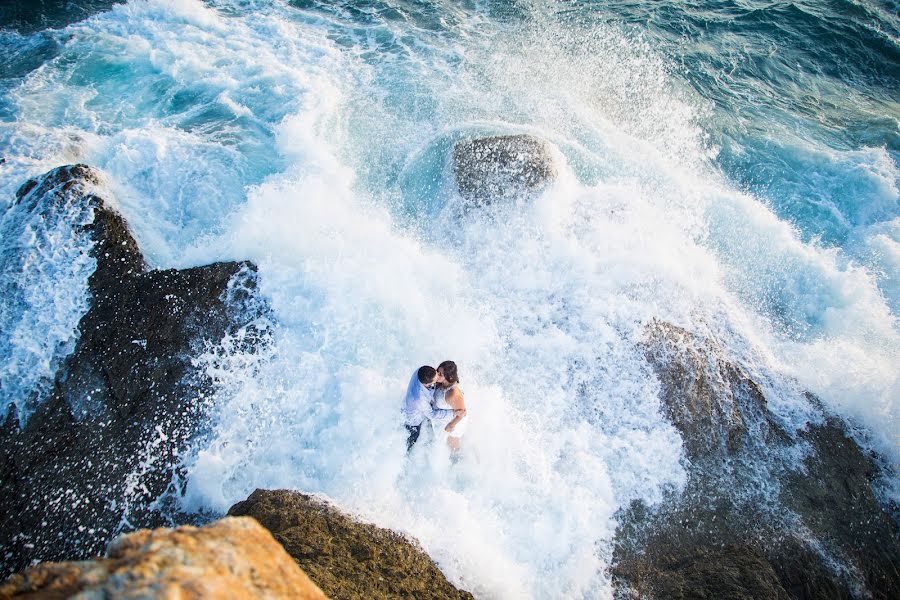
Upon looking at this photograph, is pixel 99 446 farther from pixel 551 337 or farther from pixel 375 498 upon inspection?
pixel 551 337

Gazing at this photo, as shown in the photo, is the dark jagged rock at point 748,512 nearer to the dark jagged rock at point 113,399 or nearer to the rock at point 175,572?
the rock at point 175,572

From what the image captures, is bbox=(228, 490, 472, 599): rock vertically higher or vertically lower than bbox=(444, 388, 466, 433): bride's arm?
lower

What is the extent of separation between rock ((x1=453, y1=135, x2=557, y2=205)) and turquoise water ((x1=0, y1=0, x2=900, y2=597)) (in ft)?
1.41

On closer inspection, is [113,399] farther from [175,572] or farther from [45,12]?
[45,12]

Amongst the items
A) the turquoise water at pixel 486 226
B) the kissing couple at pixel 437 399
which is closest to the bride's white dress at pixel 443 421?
the kissing couple at pixel 437 399

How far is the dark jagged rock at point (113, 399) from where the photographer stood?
508 centimetres

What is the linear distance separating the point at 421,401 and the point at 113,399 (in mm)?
3935

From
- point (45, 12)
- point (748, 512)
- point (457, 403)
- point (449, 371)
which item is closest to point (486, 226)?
point (449, 371)

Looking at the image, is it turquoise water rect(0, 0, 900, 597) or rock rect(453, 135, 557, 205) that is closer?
turquoise water rect(0, 0, 900, 597)

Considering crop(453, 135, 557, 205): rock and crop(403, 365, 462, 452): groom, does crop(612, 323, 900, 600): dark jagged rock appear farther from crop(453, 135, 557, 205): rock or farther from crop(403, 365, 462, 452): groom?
crop(453, 135, 557, 205): rock

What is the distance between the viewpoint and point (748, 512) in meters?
5.60

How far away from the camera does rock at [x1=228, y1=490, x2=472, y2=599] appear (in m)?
4.12

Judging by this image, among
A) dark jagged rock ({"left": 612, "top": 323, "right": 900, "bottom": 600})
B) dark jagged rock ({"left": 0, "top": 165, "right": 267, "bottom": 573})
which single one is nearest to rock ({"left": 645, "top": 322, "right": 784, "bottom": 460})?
dark jagged rock ({"left": 612, "top": 323, "right": 900, "bottom": 600})

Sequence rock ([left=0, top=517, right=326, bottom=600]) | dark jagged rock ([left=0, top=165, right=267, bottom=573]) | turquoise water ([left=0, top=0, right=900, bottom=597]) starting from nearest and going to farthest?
rock ([left=0, top=517, right=326, bottom=600]) < dark jagged rock ([left=0, top=165, right=267, bottom=573]) < turquoise water ([left=0, top=0, right=900, bottom=597])
